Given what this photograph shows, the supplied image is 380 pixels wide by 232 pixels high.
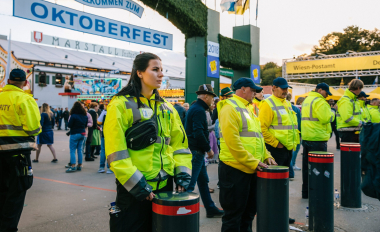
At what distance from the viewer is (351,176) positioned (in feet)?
17.1

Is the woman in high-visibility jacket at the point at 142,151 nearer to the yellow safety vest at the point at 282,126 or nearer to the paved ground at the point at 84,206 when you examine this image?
the paved ground at the point at 84,206

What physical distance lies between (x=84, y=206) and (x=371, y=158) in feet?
14.4

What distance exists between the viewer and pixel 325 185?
13.8 ft

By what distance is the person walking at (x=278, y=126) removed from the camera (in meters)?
4.57

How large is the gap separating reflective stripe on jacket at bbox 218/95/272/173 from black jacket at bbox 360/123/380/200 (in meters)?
1.21

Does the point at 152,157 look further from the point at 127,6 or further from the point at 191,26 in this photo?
the point at 191,26

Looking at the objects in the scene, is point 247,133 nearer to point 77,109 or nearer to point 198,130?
point 198,130

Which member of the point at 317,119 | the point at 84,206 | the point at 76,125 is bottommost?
the point at 84,206

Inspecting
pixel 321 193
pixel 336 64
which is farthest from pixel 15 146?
pixel 336 64

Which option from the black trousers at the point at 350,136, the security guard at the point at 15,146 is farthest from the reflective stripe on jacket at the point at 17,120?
the black trousers at the point at 350,136

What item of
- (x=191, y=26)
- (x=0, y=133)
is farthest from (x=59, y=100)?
(x=0, y=133)

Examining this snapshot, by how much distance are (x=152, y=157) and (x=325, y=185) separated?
2938 millimetres

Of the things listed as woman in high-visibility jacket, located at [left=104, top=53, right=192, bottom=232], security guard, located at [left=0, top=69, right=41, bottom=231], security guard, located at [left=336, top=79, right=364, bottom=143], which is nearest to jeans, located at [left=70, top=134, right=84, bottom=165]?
security guard, located at [left=0, top=69, right=41, bottom=231]

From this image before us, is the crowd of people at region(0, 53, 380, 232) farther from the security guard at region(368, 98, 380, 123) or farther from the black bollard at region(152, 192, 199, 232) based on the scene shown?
the security guard at region(368, 98, 380, 123)
